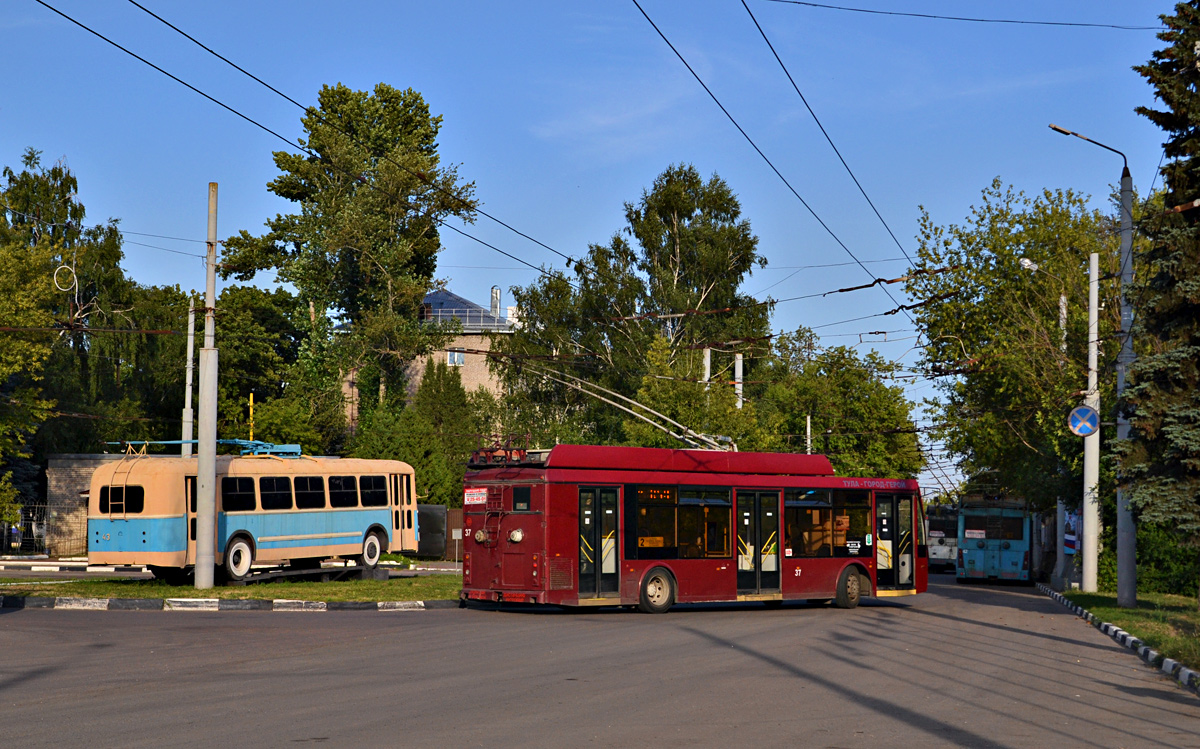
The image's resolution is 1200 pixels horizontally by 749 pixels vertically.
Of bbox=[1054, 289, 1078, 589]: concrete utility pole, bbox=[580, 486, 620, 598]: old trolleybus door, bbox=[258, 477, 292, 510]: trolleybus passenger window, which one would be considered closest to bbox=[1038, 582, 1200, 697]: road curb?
bbox=[580, 486, 620, 598]: old trolleybus door

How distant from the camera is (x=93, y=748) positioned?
782 centimetres

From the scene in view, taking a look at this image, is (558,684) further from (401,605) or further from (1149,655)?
(401,605)

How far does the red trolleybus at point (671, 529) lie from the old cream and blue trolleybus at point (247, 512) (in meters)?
6.15

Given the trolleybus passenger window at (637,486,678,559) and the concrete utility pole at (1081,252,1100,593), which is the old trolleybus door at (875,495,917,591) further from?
the trolleybus passenger window at (637,486,678,559)

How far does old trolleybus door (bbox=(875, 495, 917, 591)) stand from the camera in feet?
84.2

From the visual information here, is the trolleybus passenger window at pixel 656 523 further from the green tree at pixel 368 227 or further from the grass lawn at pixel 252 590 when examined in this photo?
the green tree at pixel 368 227

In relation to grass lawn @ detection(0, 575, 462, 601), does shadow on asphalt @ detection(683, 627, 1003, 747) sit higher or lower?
higher

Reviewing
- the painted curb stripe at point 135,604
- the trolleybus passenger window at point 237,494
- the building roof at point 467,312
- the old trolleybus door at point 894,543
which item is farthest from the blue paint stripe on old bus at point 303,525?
the building roof at point 467,312

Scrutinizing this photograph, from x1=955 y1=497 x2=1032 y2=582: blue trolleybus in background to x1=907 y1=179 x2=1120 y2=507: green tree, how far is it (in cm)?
122

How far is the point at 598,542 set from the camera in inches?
834

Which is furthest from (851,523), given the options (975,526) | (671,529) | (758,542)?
(975,526)

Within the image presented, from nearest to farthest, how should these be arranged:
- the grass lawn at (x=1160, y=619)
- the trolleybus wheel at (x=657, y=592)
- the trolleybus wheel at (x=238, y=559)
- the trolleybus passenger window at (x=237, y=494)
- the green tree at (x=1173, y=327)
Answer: the grass lawn at (x=1160, y=619)
the green tree at (x=1173, y=327)
the trolleybus wheel at (x=657, y=592)
the trolleybus wheel at (x=238, y=559)
the trolleybus passenger window at (x=237, y=494)

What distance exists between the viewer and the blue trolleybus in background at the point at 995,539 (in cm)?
4306

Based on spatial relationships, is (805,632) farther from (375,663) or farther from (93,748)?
(93,748)
